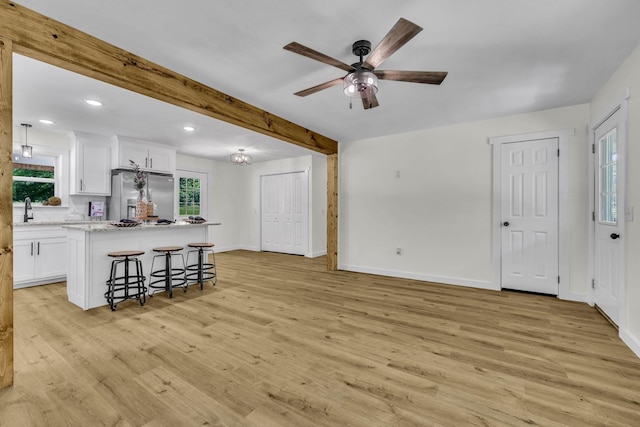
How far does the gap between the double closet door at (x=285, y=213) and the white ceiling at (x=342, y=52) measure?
3257mm

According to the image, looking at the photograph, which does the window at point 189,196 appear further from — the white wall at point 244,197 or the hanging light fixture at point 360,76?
the hanging light fixture at point 360,76

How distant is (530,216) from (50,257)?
22.9 feet

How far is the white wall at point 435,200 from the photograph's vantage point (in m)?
3.64

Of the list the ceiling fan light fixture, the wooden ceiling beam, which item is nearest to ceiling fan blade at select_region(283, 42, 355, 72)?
the ceiling fan light fixture

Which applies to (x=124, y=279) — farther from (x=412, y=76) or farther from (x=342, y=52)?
(x=412, y=76)

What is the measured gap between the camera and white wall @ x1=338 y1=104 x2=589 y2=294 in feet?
12.0

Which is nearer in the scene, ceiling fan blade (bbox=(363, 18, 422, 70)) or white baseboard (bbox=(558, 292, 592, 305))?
ceiling fan blade (bbox=(363, 18, 422, 70))

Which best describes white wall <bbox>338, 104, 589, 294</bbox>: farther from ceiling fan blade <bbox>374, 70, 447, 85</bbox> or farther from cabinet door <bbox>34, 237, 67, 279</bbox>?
cabinet door <bbox>34, 237, 67, 279</bbox>

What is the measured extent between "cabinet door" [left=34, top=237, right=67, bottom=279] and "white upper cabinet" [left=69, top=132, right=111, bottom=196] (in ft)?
2.92

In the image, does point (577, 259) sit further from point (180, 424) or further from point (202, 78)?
point (202, 78)

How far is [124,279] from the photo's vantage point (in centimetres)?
361

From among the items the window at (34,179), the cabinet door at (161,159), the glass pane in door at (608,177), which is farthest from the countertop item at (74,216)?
the glass pane in door at (608,177)

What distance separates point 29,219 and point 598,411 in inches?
272

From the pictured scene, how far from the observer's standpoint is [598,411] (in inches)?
64.5
